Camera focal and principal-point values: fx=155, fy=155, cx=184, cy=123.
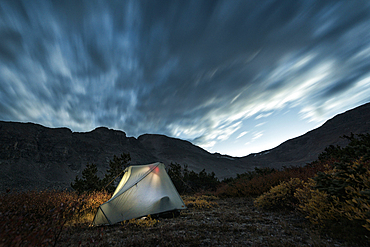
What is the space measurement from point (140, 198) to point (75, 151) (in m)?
82.6

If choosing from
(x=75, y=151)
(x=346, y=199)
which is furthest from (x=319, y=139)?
(x=75, y=151)

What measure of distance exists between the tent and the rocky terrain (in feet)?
105

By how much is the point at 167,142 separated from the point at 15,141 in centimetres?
9687

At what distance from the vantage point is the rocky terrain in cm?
4797

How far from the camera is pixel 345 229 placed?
10.7ft

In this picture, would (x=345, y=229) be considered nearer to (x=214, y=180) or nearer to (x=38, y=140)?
(x=214, y=180)

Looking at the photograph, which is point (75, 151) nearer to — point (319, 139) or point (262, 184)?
point (262, 184)

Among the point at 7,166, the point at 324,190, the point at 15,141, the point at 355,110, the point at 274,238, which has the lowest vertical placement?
the point at 274,238

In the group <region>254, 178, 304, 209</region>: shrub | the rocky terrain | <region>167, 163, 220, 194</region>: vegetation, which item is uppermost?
the rocky terrain

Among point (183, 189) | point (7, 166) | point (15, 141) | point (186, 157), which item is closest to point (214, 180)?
point (183, 189)

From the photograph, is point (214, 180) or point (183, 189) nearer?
point (183, 189)

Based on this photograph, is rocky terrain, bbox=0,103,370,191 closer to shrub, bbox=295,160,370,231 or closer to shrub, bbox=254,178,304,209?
shrub, bbox=254,178,304,209

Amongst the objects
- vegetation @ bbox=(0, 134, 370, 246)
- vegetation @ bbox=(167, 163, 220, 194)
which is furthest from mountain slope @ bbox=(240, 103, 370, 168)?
vegetation @ bbox=(0, 134, 370, 246)

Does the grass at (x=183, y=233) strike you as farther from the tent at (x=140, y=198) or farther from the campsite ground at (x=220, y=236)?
the tent at (x=140, y=198)
